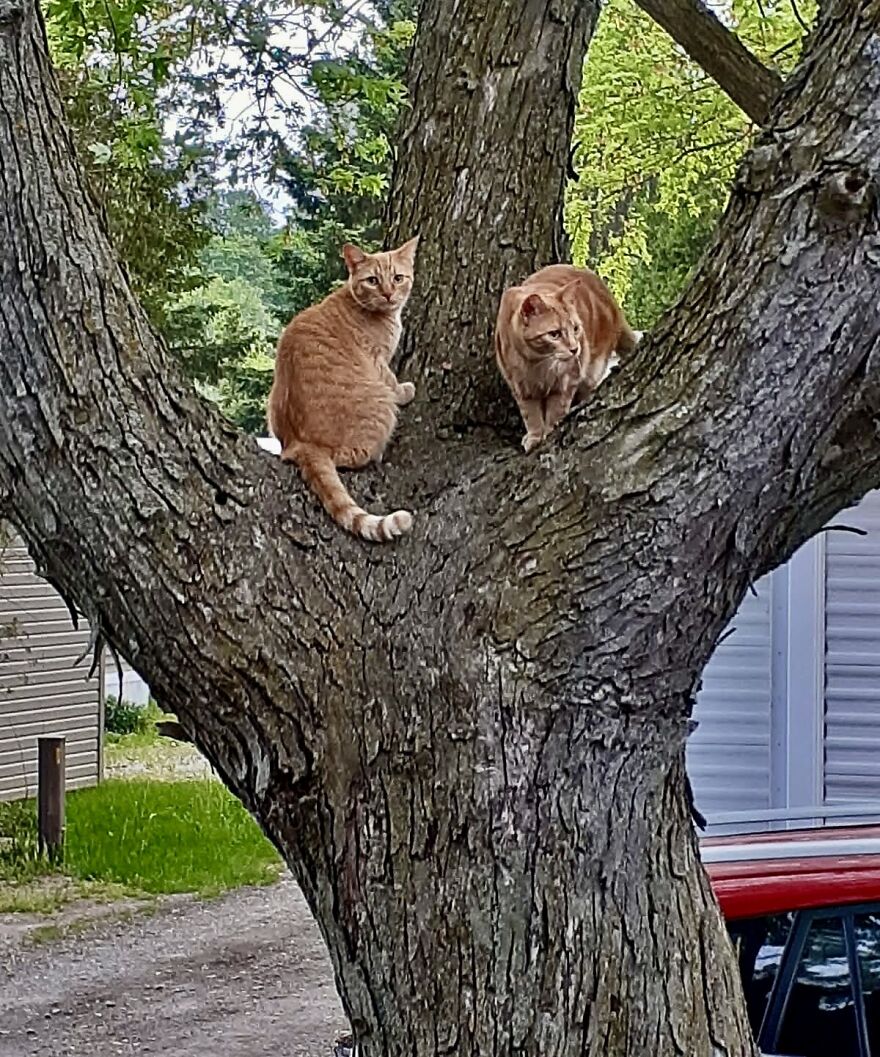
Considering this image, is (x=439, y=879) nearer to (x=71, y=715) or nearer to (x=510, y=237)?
(x=510, y=237)

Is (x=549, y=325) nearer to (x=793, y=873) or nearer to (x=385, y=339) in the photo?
(x=385, y=339)

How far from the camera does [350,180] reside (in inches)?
189

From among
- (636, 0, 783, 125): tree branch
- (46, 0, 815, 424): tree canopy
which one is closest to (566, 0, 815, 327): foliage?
(46, 0, 815, 424): tree canopy

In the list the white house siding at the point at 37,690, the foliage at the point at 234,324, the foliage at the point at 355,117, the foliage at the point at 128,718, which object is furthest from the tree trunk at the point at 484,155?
the foliage at the point at 128,718

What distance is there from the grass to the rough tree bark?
6624mm

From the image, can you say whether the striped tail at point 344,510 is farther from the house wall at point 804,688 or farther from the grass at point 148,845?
the grass at point 148,845

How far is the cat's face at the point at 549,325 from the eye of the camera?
2798mm

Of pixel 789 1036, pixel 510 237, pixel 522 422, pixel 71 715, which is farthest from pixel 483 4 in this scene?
pixel 71 715

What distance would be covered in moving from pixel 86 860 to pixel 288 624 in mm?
8290

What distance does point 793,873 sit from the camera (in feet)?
11.1

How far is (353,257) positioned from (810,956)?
6.84 ft

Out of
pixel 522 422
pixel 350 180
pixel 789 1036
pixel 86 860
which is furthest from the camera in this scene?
pixel 86 860

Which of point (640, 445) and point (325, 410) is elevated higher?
point (325, 410)

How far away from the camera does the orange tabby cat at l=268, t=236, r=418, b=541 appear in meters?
2.38
